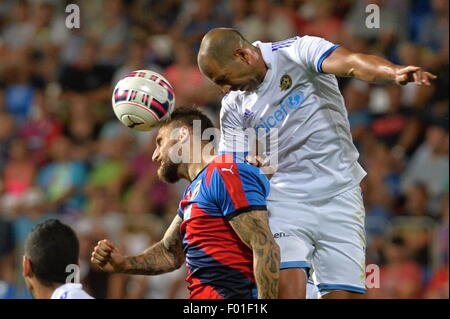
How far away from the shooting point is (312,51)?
5121mm

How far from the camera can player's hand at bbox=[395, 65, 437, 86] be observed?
4289 millimetres

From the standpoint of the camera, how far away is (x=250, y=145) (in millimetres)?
5410

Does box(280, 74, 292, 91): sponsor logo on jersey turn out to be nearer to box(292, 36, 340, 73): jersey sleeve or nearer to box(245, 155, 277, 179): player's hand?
box(292, 36, 340, 73): jersey sleeve

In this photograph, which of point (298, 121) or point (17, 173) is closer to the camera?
point (298, 121)

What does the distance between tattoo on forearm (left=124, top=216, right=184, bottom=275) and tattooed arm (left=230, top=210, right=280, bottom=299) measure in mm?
814

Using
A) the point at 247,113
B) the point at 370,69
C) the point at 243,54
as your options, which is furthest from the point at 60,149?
the point at 370,69

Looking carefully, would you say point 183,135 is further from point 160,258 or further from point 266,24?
point 266,24

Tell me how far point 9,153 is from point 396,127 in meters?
4.33

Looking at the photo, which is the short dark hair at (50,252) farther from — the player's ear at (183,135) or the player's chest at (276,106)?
the player's chest at (276,106)

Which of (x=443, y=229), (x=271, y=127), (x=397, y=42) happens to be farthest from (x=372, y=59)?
(x=397, y=42)

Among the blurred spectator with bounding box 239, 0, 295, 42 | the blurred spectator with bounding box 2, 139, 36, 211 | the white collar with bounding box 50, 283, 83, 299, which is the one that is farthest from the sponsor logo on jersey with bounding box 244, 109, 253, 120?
the blurred spectator with bounding box 2, 139, 36, 211

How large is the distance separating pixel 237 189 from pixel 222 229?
253 mm
